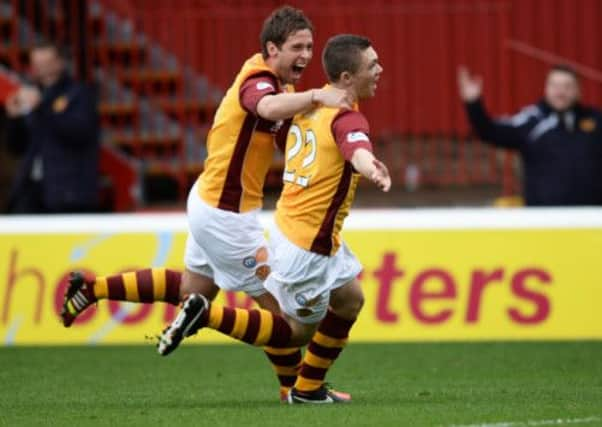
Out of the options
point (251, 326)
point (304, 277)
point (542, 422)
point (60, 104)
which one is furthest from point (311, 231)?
point (60, 104)

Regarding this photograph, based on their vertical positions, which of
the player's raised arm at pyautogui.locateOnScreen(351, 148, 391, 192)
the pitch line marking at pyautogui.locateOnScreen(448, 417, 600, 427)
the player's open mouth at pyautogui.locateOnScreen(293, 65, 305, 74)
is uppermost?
the player's open mouth at pyautogui.locateOnScreen(293, 65, 305, 74)

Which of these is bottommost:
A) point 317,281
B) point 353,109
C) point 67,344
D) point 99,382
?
point 67,344

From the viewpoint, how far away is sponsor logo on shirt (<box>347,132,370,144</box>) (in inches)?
320

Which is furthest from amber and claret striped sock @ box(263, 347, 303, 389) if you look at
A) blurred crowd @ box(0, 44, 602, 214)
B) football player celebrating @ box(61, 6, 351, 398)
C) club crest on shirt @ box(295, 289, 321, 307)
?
blurred crowd @ box(0, 44, 602, 214)

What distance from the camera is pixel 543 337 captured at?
1281 centimetres

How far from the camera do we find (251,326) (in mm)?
8602

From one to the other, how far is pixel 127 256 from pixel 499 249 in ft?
9.20

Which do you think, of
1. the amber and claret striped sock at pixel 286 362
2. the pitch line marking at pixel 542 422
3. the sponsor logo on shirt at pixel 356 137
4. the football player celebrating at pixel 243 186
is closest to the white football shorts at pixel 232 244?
the football player celebrating at pixel 243 186

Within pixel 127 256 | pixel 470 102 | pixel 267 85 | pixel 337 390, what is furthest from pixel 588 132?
pixel 267 85

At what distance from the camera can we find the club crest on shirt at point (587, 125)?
14.5 meters

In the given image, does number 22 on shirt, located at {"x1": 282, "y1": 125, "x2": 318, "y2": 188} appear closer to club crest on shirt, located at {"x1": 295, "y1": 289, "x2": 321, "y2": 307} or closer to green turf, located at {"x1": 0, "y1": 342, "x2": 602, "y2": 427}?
club crest on shirt, located at {"x1": 295, "y1": 289, "x2": 321, "y2": 307}

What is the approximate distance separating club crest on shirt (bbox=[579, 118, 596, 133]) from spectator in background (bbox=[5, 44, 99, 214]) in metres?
4.08

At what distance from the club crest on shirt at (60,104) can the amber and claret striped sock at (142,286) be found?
17.3 ft

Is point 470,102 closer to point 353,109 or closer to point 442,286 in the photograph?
point 442,286
